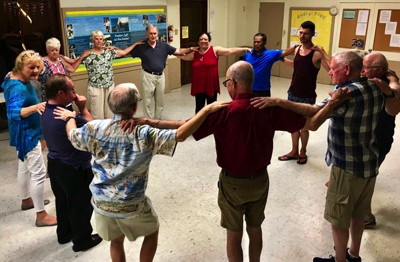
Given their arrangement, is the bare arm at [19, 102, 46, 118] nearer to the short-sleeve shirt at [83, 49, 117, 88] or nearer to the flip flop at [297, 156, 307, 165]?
the short-sleeve shirt at [83, 49, 117, 88]

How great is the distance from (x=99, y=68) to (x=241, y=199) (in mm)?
3410

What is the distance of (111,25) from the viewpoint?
6.21m

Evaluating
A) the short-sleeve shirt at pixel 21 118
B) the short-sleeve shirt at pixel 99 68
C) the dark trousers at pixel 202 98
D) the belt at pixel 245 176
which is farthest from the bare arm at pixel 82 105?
the dark trousers at pixel 202 98

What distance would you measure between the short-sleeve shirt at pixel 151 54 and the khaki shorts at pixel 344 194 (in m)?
3.53

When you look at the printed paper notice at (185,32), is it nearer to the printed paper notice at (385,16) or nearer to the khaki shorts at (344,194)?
the printed paper notice at (385,16)

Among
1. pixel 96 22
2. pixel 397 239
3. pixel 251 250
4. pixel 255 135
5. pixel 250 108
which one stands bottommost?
pixel 397 239

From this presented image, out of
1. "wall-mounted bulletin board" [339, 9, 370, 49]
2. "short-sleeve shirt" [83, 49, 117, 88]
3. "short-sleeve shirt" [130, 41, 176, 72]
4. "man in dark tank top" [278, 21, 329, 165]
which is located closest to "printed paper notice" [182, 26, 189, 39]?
"short-sleeve shirt" [130, 41, 176, 72]

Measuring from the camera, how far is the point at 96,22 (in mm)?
5965

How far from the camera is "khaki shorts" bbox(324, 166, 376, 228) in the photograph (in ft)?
7.03

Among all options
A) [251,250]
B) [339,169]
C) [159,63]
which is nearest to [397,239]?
[339,169]

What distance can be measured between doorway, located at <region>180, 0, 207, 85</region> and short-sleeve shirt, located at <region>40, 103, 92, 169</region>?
5.93 metres

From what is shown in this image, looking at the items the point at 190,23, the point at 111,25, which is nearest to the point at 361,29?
the point at 190,23

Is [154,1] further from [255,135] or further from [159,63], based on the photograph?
[255,135]

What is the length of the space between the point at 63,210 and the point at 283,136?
3378 millimetres
